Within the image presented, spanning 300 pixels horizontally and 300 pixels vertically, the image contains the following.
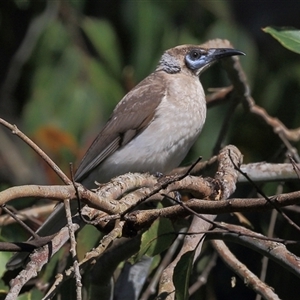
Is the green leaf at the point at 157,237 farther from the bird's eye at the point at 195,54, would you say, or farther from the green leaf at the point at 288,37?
the bird's eye at the point at 195,54

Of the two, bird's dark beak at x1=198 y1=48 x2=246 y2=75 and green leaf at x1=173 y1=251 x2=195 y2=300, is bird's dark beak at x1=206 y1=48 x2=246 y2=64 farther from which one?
green leaf at x1=173 y1=251 x2=195 y2=300

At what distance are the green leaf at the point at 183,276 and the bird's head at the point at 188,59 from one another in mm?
2429

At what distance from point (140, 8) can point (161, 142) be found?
1571mm

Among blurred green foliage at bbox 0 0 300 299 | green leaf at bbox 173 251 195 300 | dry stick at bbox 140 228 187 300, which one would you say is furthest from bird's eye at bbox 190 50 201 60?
green leaf at bbox 173 251 195 300

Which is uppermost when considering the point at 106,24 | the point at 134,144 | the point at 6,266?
the point at 106,24

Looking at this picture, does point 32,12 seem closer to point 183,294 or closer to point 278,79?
point 278,79

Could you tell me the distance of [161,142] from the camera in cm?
470

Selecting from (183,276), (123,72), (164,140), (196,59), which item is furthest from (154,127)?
(183,276)

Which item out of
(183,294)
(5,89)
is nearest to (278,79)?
(5,89)

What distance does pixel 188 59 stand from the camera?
5383mm

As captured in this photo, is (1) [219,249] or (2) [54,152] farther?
(2) [54,152]

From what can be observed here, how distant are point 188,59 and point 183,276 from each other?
9.18ft

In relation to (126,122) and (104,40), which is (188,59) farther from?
(104,40)

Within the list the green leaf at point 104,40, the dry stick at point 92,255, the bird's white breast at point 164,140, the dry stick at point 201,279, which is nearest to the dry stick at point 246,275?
the dry stick at point 201,279
